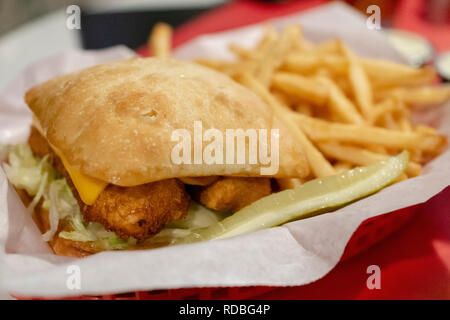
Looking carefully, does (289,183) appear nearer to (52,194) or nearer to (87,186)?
(87,186)

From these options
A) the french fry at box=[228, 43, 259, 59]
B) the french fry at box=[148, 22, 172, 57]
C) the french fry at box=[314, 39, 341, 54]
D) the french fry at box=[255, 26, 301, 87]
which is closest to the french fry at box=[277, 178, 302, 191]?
the french fry at box=[255, 26, 301, 87]

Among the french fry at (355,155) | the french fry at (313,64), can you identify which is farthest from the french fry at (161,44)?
the french fry at (355,155)

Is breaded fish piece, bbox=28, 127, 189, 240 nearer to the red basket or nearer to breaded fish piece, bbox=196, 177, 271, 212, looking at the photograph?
breaded fish piece, bbox=196, 177, 271, 212

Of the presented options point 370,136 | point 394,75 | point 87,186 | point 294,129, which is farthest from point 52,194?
point 394,75
